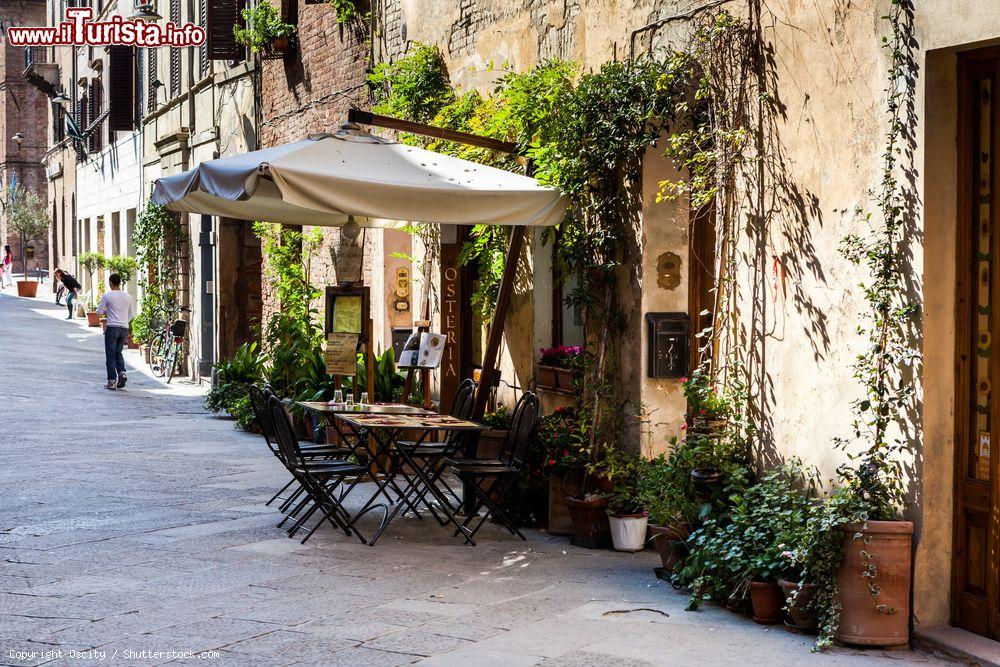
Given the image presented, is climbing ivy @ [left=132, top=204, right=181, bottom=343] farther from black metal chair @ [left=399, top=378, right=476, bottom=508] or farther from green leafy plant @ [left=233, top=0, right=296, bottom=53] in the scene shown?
black metal chair @ [left=399, top=378, right=476, bottom=508]

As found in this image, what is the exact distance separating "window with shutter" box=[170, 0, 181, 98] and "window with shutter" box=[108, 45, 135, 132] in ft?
12.3

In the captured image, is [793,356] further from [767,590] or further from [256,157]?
[256,157]

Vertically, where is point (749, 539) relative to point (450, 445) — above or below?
below

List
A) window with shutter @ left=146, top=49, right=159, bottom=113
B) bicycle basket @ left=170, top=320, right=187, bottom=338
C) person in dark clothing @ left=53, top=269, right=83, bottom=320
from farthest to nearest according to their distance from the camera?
person in dark clothing @ left=53, top=269, right=83, bottom=320
window with shutter @ left=146, top=49, right=159, bottom=113
bicycle basket @ left=170, top=320, right=187, bottom=338

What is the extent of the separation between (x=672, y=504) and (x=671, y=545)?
8.4 inches

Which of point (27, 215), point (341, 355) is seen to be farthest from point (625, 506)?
point (27, 215)

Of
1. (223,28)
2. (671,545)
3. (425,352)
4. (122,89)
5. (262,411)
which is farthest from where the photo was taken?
(122,89)

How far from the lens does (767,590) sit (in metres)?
5.57

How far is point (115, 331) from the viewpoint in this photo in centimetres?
1770

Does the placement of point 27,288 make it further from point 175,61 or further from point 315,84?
point 315,84

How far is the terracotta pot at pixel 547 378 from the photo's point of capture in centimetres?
866

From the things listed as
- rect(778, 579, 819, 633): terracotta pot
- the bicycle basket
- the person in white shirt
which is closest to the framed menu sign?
rect(778, 579, 819, 633): terracotta pot

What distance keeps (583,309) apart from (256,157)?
231 cm

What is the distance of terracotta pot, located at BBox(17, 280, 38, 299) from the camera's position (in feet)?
134
